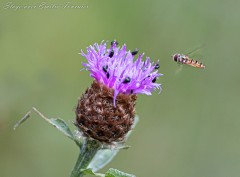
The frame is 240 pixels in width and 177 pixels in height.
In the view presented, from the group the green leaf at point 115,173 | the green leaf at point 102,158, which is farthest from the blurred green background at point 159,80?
the green leaf at point 115,173

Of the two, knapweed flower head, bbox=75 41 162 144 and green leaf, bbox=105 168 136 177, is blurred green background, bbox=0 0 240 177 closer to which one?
knapweed flower head, bbox=75 41 162 144

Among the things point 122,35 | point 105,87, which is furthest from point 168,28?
point 105,87

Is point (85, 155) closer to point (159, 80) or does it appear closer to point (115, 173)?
point (115, 173)

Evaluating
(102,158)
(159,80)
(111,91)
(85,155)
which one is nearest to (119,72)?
(111,91)

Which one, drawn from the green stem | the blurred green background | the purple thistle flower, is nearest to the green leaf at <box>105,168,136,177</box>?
the green stem

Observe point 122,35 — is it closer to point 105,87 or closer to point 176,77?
point 176,77
